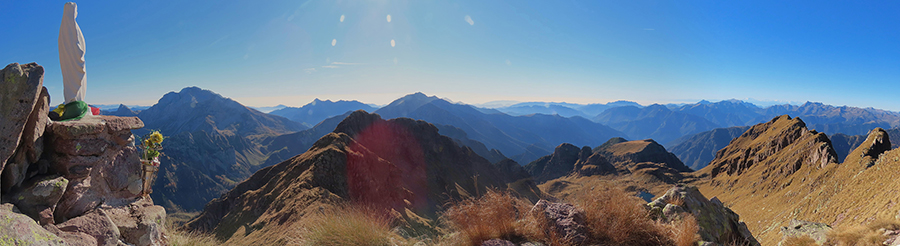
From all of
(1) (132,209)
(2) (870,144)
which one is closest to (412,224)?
(1) (132,209)

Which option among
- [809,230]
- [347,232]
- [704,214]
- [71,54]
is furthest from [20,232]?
[809,230]

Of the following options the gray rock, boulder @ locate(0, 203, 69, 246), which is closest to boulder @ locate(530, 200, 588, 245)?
boulder @ locate(0, 203, 69, 246)

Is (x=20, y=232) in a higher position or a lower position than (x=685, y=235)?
higher

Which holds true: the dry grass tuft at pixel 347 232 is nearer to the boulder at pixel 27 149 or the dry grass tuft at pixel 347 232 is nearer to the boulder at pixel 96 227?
the boulder at pixel 96 227

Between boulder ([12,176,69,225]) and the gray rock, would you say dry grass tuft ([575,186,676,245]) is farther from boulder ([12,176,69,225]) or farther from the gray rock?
boulder ([12,176,69,225])

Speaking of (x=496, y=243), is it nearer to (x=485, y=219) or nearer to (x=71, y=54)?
(x=485, y=219)
